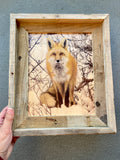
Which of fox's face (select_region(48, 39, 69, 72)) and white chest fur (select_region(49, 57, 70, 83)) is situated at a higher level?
fox's face (select_region(48, 39, 69, 72))

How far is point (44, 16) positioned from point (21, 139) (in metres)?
0.61

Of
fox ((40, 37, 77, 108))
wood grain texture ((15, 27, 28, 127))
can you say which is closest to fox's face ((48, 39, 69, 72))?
fox ((40, 37, 77, 108))

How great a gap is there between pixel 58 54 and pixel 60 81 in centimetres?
12

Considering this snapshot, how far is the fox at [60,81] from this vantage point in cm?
60

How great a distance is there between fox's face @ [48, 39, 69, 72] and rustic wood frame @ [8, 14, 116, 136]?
2.3 inches

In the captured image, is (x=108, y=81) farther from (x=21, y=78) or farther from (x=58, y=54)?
(x=21, y=78)

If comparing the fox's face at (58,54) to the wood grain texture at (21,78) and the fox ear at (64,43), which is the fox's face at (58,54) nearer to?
the fox ear at (64,43)

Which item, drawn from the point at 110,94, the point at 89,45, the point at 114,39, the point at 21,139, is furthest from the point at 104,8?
the point at 21,139

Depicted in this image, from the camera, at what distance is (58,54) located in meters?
0.62

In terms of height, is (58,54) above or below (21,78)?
above

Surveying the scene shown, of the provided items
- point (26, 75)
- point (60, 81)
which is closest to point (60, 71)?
point (60, 81)

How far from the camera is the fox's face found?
609 millimetres

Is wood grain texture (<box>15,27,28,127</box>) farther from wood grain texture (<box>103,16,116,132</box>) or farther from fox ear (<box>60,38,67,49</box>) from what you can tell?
wood grain texture (<box>103,16,116,132</box>)

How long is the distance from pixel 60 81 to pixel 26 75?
15 centimetres
